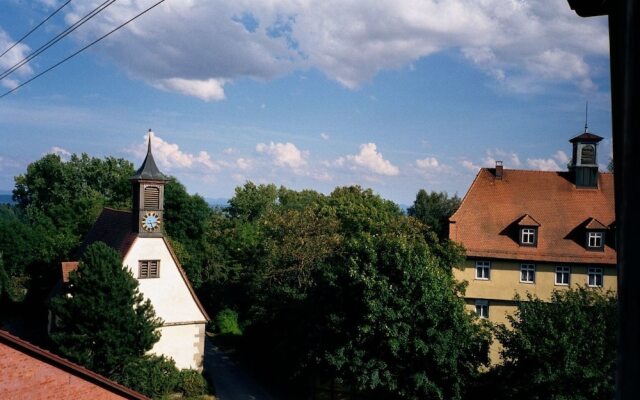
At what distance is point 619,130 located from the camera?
2047 millimetres

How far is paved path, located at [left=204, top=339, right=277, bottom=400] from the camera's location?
28.2m

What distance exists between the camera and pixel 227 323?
40094 millimetres

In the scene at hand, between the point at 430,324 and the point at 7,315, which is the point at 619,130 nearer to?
the point at 430,324

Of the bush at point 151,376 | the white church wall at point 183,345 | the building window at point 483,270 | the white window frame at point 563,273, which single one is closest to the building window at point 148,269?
the white church wall at point 183,345

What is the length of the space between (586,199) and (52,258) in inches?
1440

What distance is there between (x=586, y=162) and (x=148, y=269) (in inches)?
1036

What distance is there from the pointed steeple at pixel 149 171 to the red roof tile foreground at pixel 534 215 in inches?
665

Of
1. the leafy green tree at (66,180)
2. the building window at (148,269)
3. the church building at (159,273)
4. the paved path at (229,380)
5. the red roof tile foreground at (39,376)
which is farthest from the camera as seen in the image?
the leafy green tree at (66,180)

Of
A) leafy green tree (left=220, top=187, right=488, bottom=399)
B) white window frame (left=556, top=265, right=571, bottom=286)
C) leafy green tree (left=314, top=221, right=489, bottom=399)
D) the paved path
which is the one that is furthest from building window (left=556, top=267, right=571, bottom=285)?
the paved path

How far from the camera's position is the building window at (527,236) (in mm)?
32125

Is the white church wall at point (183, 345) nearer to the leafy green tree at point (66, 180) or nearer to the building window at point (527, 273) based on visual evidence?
the building window at point (527, 273)

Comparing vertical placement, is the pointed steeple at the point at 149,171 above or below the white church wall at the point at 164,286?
above

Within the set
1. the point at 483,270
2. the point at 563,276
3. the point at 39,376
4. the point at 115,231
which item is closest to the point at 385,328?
the point at 39,376

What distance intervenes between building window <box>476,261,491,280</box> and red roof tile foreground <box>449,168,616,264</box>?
0.64 m
